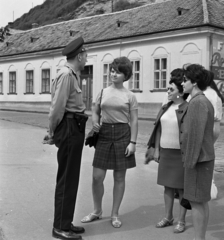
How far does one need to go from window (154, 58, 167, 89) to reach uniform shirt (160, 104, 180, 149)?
22030 mm

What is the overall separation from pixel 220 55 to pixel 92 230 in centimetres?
2196

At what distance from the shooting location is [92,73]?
1259 inches

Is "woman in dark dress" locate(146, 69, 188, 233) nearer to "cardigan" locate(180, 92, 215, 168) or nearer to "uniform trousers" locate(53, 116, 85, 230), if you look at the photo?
"cardigan" locate(180, 92, 215, 168)

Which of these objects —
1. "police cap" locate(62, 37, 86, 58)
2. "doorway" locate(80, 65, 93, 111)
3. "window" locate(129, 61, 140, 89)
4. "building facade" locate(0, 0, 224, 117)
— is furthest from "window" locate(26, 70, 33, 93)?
"police cap" locate(62, 37, 86, 58)

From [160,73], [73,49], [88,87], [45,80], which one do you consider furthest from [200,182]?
[45,80]

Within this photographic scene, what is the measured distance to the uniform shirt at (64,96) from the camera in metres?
4.18

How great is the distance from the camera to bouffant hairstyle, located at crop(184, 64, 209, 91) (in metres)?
4.00

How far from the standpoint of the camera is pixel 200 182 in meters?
3.87

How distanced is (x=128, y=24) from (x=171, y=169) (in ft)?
86.3

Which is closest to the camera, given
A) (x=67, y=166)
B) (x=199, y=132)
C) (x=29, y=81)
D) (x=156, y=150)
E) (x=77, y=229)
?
(x=199, y=132)

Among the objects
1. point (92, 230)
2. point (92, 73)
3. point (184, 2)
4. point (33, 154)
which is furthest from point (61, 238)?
point (92, 73)

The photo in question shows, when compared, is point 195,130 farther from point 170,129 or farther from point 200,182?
point 170,129

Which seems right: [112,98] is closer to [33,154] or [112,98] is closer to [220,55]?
[33,154]

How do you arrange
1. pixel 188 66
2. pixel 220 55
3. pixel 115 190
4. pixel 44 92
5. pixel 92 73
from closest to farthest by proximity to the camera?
pixel 188 66
pixel 115 190
pixel 220 55
pixel 92 73
pixel 44 92
